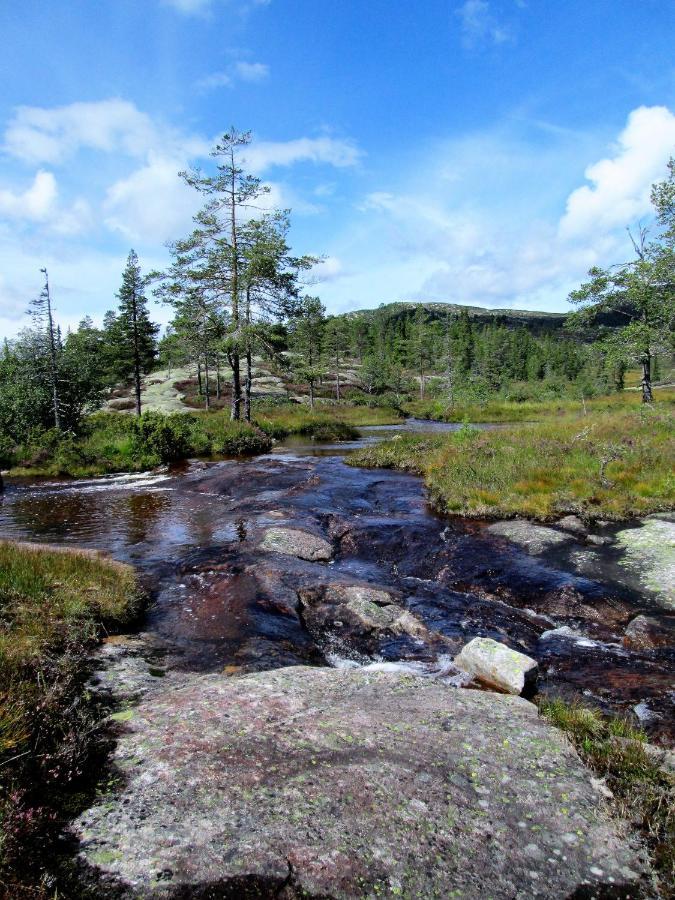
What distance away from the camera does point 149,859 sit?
2887mm

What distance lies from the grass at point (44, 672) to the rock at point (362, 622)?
292 centimetres

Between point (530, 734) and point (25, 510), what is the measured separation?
17.5 meters

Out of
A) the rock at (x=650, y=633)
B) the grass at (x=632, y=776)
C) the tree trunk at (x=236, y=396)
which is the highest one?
the tree trunk at (x=236, y=396)

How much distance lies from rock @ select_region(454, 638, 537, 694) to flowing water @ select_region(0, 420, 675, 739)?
0.50 m

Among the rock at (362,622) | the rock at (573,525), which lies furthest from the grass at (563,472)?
the rock at (362,622)

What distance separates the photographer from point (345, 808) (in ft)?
11.1

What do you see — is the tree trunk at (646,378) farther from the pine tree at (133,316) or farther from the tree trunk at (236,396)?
the pine tree at (133,316)

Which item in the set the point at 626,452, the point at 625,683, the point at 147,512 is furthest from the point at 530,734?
the point at 147,512

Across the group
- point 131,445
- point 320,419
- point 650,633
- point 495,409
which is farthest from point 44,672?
point 495,409

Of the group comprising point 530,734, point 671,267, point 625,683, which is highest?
point 671,267

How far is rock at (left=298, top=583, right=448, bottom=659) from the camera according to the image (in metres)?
7.29

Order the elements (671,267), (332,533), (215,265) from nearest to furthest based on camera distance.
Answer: (332,533), (671,267), (215,265)

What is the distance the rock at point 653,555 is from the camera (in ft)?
28.7

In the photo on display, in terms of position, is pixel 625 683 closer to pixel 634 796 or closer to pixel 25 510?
pixel 634 796
